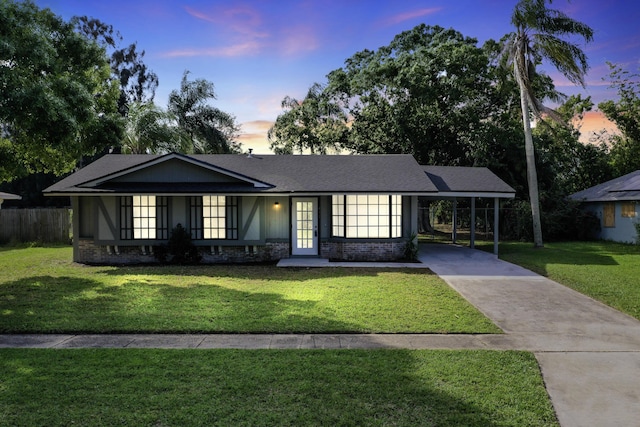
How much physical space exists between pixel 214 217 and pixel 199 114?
2034 centimetres

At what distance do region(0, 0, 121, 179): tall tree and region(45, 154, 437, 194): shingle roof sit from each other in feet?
5.32

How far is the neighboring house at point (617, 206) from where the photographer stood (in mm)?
20109

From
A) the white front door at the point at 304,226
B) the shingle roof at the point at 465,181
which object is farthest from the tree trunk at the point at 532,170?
the white front door at the point at 304,226

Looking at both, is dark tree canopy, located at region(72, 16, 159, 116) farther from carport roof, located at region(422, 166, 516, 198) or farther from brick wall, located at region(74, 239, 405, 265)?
carport roof, located at region(422, 166, 516, 198)

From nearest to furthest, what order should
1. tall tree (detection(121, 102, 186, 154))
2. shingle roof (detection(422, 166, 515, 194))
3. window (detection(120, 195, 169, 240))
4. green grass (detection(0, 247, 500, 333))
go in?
1. green grass (detection(0, 247, 500, 333))
2. window (detection(120, 195, 169, 240))
3. shingle roof (detection(422, 166, 515, 194))
4. tall tree (detection(121, 102, 186, 154))

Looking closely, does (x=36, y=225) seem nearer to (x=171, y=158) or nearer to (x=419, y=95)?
(x=171, y=158)

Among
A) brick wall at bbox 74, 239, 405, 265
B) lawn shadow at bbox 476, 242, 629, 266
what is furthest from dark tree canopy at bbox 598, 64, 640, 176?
brick wall at bbox 74, 239, 405, 265

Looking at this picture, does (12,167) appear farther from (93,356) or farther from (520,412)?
(520,412)

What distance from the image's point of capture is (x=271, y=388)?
4570 mm

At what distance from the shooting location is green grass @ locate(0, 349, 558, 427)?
3975 millimetres

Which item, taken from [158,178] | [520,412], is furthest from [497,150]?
[520,412]

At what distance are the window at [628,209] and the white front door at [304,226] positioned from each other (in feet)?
54.1

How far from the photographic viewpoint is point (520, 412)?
4145mm

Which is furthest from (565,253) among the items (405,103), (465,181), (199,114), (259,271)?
(199,114)
